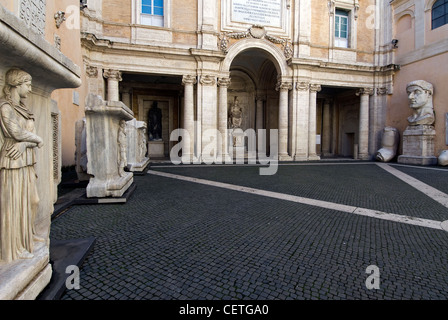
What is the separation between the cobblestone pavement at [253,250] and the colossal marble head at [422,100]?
11198mm

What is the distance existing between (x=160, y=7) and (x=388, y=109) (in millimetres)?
14949

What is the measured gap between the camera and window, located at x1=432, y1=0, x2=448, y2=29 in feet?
42.2

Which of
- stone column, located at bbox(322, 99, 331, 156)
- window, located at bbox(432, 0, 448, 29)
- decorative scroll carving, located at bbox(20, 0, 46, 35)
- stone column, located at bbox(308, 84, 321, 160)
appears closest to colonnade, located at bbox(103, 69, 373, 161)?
stone column, located at bbox(308, 84, 321, 160)

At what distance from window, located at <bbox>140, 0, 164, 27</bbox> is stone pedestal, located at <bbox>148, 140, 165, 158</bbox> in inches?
277

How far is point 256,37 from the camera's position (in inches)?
539

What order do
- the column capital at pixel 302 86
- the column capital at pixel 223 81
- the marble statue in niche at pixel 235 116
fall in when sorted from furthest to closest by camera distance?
the marble statue in niche at pixel 235 116
the column capital at pixel 302 86
the column capital at pixel 223 81

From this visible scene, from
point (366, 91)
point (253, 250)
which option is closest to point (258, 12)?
point (366, 91)

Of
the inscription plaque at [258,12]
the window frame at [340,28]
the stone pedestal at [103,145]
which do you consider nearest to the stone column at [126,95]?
the inscription plaque at [258,12]

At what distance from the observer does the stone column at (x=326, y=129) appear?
19844 millimetres
